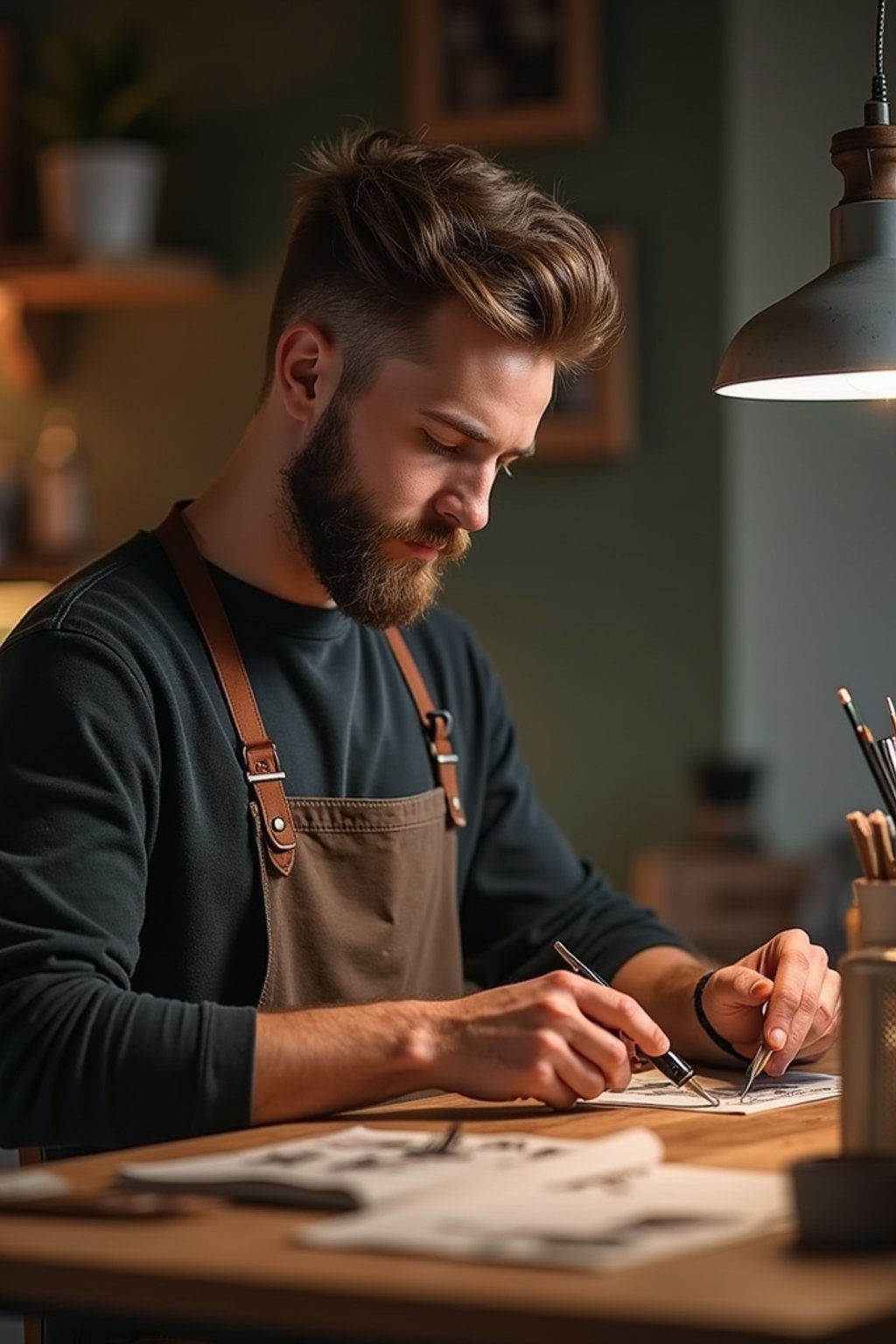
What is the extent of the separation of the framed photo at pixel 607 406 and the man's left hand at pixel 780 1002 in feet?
7.82

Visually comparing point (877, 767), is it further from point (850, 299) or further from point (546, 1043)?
point (850, 299)

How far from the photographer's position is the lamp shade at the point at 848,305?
1.72m

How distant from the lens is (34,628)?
6.03 ft

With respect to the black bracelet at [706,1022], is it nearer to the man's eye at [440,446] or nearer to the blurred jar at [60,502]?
the man's eye at [440,446]

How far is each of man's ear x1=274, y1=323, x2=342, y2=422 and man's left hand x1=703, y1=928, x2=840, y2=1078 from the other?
69cm

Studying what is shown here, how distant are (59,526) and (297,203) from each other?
261 centimetres

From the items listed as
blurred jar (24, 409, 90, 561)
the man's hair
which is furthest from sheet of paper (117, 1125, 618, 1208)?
blurred jar (24, 409, 90, 561)

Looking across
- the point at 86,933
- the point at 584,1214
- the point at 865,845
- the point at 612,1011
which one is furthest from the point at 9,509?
the point at 584,1214

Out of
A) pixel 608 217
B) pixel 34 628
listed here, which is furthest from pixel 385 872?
pixel 608 217

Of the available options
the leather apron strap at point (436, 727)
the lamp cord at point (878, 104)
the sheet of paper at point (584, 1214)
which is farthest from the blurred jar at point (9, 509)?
the sheet of paper at point (584, 1214)

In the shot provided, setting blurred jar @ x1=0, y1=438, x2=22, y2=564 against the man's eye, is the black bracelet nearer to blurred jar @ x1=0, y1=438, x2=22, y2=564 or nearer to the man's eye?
the man's eye

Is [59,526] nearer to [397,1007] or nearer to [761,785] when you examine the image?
[761,785]

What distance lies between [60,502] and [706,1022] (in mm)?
3090

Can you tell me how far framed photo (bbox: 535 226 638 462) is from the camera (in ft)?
13.6
